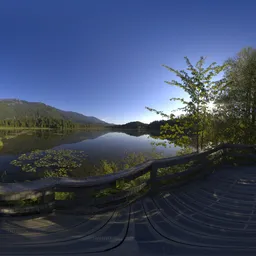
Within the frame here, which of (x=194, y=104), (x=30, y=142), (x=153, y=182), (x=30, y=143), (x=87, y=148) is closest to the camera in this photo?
(x=153, y=182)

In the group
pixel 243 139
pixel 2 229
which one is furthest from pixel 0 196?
pixel 243 139


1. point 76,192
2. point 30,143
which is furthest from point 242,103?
point 30,143

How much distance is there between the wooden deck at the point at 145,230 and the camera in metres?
2.29

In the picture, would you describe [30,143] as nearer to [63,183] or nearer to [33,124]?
[63,183]

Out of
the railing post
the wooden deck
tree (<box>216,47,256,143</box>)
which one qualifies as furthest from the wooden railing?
tree (<box>216,47,256,143</box>)

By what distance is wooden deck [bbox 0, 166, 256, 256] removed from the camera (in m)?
2.29

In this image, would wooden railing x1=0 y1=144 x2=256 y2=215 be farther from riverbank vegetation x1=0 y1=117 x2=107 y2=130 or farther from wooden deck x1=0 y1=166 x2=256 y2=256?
riverbank vegetation x1=0 y1=117 x2=107 y2=130

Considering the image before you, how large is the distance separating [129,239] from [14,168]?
68.8 feet

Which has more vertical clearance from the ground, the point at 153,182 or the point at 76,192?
the point at 76,192

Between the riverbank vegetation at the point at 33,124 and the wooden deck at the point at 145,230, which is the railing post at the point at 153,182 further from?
the riverbank vegetation at the point at 33,124

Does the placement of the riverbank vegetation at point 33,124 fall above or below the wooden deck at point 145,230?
above

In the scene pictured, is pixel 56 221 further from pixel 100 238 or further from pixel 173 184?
pixel 173 184

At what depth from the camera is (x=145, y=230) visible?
2.80 meters

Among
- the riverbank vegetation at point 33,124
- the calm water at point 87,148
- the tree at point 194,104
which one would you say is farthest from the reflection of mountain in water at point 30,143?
the riverbank vegetation at point 33,124
